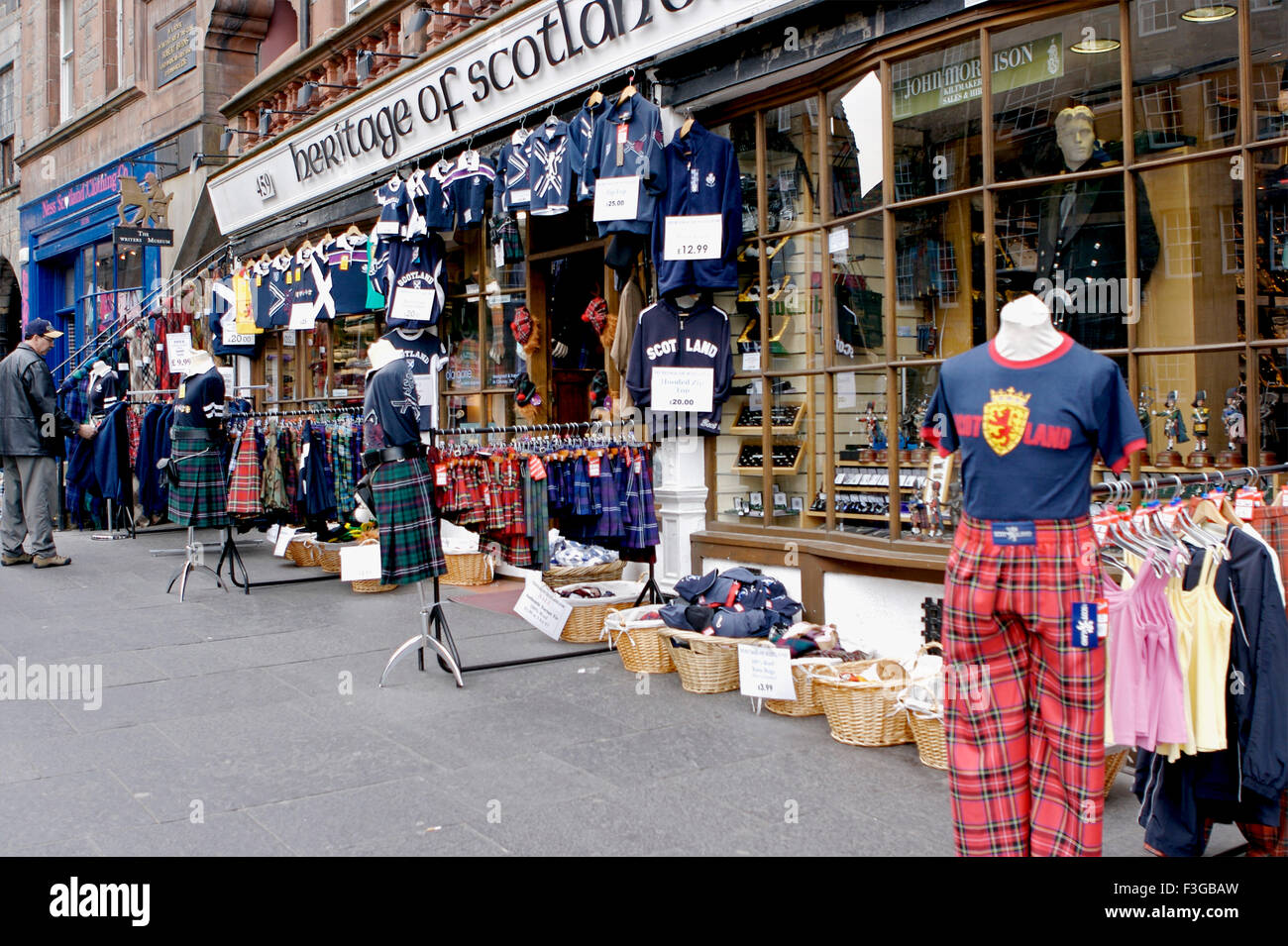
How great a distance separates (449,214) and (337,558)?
3329 millimetres

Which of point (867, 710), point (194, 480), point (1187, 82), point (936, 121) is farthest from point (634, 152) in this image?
point (194, 480)

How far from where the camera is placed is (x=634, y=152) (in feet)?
24.2

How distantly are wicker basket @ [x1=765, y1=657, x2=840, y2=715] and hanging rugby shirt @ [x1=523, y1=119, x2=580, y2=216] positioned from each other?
3905mm

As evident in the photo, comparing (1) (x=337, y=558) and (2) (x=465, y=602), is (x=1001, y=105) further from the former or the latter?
(1) (x=337, y=558)

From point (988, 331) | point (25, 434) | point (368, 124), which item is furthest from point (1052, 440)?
point (25, 434)

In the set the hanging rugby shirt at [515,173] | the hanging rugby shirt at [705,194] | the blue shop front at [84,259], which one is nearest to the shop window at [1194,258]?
the hanging rugby shirt at [705,194]

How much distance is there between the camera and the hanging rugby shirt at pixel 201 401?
9719 millimetres

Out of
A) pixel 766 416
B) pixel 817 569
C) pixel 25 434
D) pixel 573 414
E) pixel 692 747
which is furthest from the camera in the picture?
pixel 25 434

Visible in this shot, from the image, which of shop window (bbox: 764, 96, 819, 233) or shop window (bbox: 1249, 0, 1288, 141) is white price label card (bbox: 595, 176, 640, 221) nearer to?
shop window (bbox: 764, 96, 819, 233)

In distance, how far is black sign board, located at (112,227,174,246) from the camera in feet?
47.8

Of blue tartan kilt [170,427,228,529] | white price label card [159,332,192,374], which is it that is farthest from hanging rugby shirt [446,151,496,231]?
white price label card [159,332,192,374]

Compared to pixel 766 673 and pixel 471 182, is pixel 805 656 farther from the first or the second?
pixel 471 182

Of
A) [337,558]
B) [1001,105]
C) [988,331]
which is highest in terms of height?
[1001,105]

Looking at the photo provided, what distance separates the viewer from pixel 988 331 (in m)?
6.02
